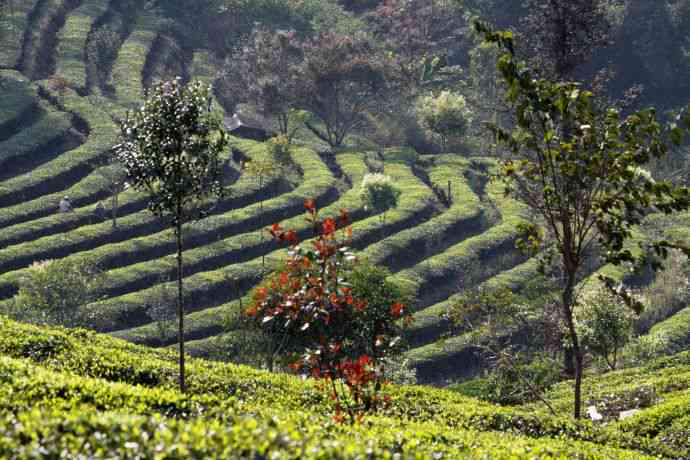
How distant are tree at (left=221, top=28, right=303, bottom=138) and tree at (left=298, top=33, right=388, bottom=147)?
5.70 feet

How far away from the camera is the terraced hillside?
48250 millimetres

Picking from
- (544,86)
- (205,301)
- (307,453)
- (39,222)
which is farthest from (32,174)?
(307,453)

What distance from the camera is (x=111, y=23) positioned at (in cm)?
9531

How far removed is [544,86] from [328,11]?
98477 mm

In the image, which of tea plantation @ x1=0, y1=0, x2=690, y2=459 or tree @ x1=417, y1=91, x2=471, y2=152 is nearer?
tea plantation @ x1=0, y1=0, x2=690, y2=459

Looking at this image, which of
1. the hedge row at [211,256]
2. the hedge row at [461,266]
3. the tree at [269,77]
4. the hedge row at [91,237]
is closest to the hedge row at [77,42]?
the tree at [269,77]

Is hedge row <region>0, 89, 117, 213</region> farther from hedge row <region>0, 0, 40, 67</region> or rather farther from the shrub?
the shrub

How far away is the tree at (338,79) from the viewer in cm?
8256

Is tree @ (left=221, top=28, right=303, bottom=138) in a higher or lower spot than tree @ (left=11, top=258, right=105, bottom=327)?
higher

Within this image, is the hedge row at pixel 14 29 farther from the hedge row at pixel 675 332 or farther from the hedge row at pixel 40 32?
the hedge row at pixel 675 332

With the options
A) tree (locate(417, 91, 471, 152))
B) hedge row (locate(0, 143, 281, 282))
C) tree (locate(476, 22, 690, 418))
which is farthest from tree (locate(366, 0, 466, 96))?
tree (locate(476, 22, 690, 418))

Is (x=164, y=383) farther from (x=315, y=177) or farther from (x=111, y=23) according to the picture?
(x=111, y=23)

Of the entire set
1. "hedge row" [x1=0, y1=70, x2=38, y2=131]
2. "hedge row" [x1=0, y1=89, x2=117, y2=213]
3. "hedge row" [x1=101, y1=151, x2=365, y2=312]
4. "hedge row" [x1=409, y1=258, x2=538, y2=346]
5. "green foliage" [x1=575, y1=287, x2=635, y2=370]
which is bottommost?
"hedge row" [x1=409, y1=258, x2=538, y2=346]

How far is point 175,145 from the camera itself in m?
21.3
